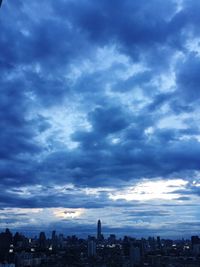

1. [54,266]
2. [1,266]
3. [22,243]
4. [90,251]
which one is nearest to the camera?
[1,266]

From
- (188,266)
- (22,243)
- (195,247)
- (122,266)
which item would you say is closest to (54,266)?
(122,266)

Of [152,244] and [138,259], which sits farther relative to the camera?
[152,244]

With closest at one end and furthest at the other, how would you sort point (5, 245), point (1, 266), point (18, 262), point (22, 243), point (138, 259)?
point (1, 266), point (18, 262), point (138, 259), point (5, 245), point (22, 243)

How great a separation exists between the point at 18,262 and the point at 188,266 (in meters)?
22.0

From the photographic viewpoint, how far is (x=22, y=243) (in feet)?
285

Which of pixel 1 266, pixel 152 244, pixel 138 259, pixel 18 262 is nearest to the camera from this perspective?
pixel 1 266

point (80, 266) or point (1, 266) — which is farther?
point (80, 266)

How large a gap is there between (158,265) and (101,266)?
286 inches

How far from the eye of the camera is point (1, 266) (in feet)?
120

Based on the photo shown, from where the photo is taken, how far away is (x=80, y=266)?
140ft

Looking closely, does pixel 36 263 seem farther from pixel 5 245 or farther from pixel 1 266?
pixel 1 266

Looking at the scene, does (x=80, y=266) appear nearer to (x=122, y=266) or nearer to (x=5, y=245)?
(x=122, y=266)

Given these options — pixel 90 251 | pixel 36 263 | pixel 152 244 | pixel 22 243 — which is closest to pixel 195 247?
pixel 90 251

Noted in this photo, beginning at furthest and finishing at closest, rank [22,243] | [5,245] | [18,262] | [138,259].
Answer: [22,243] < [5,245] < [138,259] < [18,262]
